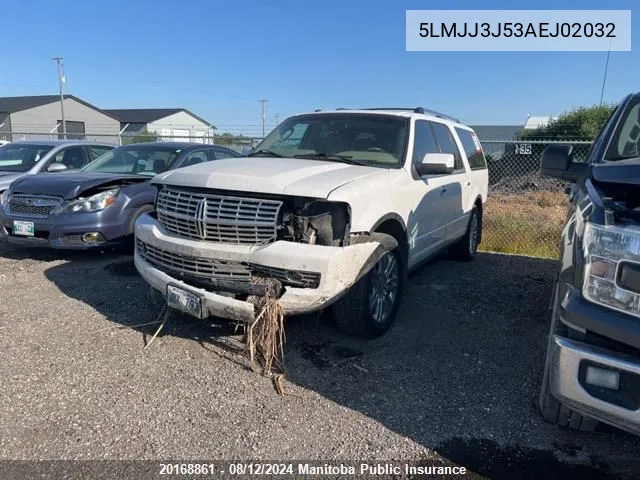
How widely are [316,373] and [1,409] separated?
1990 mm

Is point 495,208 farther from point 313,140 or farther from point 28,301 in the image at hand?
point 28,301

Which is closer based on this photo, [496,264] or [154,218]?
[154,218]

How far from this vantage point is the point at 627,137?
3832 millimetres

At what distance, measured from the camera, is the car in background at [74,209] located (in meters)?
6.18

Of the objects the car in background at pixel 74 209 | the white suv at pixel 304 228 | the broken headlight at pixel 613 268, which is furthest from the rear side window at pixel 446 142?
the car in background at pixel 74 209

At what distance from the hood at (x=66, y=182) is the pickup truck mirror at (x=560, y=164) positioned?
5.06 meters

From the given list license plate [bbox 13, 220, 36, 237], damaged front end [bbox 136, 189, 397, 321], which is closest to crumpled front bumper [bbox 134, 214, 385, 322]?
damaged front end [bbox 136, 189, 397, 321]

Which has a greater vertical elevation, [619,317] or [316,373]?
[619,317]

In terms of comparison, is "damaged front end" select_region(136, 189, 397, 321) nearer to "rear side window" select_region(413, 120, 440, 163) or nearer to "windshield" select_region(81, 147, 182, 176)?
"rear side window" select_region(413, 120, 440, 163)

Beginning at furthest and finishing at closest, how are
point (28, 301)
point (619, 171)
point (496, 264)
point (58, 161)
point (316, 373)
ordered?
1. point (58, 161)
2. point (496, 264)
3. point (28, 301)
4. point (316, 373)
5. point (619, 171)

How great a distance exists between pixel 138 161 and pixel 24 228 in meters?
1.84

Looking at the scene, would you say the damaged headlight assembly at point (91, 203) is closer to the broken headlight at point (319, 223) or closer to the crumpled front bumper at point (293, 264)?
the crumpled front bumper at point (293, 264)

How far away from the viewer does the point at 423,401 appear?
3311 millimetres

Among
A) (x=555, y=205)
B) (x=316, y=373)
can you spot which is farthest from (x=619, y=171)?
(x=555, y=205)
